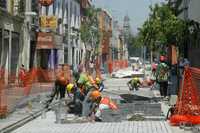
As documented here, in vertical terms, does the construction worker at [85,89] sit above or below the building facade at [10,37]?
below

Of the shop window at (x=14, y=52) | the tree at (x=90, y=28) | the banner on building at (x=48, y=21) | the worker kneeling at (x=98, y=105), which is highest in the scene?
the tree at (x=90, y=28)

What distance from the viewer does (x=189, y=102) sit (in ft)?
55.5

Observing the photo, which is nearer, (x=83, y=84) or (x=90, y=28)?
(x=83, y=84)

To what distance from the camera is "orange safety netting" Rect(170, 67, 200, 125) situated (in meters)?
16.3

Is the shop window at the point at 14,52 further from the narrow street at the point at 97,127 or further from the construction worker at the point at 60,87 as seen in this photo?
the narrow street at the point at 97,127

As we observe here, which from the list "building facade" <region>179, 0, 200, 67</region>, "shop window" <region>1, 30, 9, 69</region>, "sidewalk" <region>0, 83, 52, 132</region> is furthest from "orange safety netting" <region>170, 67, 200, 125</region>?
"shop window" <region>1, 30, 9, 69</region>

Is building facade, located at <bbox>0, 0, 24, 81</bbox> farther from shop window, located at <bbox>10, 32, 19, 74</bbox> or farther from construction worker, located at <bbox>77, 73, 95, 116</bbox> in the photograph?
construction worker, located at <bbox>77, 73, 95, 116</bbox>

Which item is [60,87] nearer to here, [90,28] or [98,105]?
[98,105]

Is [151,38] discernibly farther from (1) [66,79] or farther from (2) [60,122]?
(2) [60,122]

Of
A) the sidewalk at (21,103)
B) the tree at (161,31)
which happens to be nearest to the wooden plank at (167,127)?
the sidewalk at (21,103)

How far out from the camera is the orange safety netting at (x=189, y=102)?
1634cm

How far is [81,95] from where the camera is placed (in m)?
19.8

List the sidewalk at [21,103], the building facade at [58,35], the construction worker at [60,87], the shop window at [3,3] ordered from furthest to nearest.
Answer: the building facade at [58,35] < the shop window at [3,3] < the construction worker at [60,87] < the sidewalk at [21,103]

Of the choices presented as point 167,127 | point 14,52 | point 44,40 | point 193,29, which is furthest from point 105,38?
point 167,127
